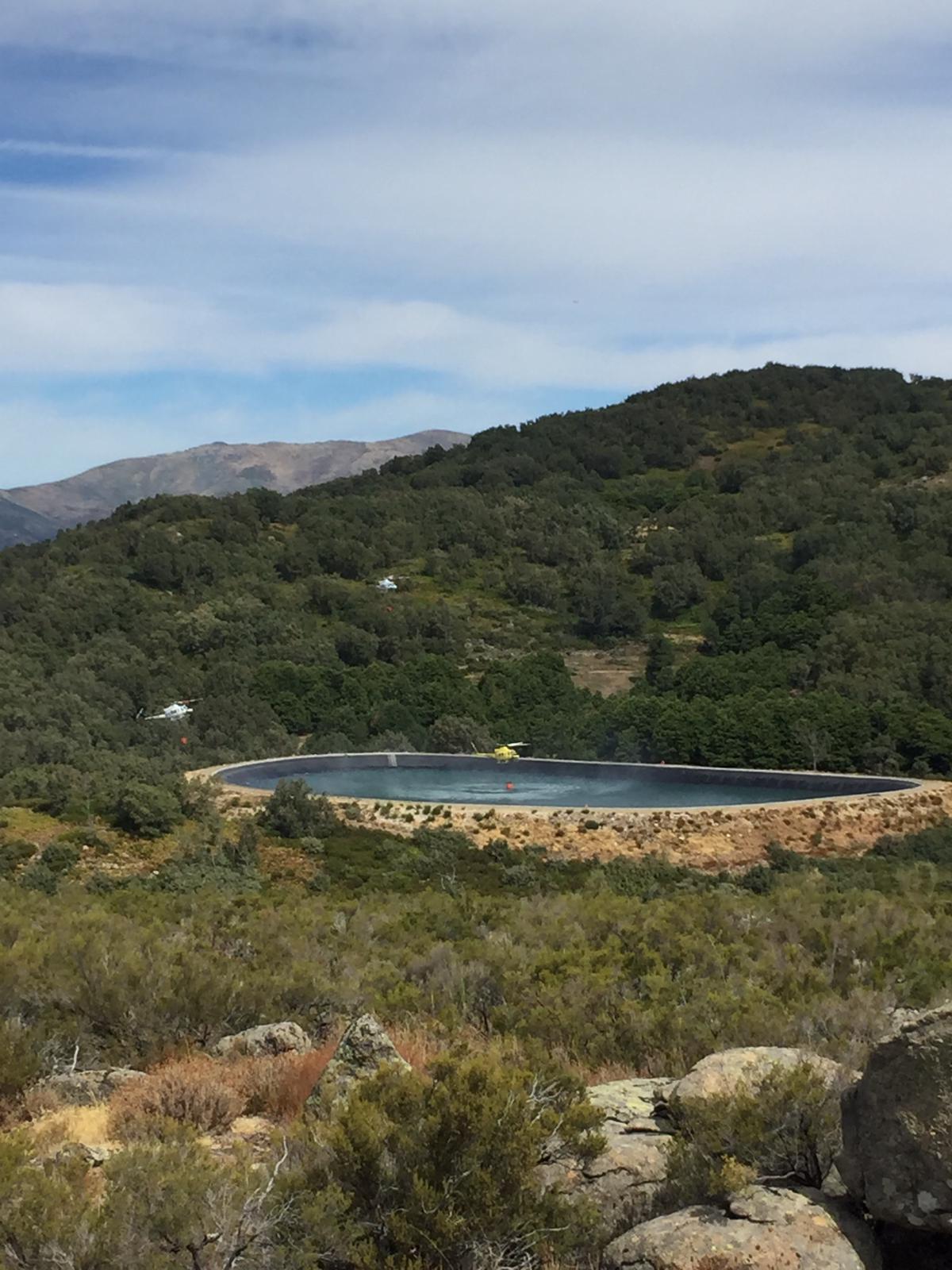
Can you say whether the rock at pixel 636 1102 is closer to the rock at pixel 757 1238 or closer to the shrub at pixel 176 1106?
the rock at pixel 757 1238

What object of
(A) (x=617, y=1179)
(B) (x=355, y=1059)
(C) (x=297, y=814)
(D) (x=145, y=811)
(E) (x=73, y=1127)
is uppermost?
(B) (x=355, y=1059)

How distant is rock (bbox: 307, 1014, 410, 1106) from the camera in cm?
510

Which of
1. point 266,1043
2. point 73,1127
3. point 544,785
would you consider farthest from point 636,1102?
point 544,785

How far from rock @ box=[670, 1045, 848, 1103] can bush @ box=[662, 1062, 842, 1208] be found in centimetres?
26

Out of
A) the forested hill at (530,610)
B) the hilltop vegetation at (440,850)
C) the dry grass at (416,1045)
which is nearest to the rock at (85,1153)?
the hilltop vegetation at (440,850)

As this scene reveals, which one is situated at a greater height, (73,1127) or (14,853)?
(73,1127)

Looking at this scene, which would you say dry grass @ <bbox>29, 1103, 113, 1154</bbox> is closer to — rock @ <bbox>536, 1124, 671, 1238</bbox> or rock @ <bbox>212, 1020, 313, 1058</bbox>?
rock @ <bbox>212, 1020, 313, 1058</bbox>

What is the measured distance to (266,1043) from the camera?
6.87m

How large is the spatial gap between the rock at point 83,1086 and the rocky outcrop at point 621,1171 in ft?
8.57

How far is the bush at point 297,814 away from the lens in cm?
2495

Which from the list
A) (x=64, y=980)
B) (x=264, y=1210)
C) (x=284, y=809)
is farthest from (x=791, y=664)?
(x=264, y=1210)

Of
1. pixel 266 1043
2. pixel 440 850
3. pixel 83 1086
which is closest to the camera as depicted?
pixel 83 1086

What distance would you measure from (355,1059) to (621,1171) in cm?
131

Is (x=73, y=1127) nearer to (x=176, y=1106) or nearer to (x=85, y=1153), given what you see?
(x=176, y=1106)
